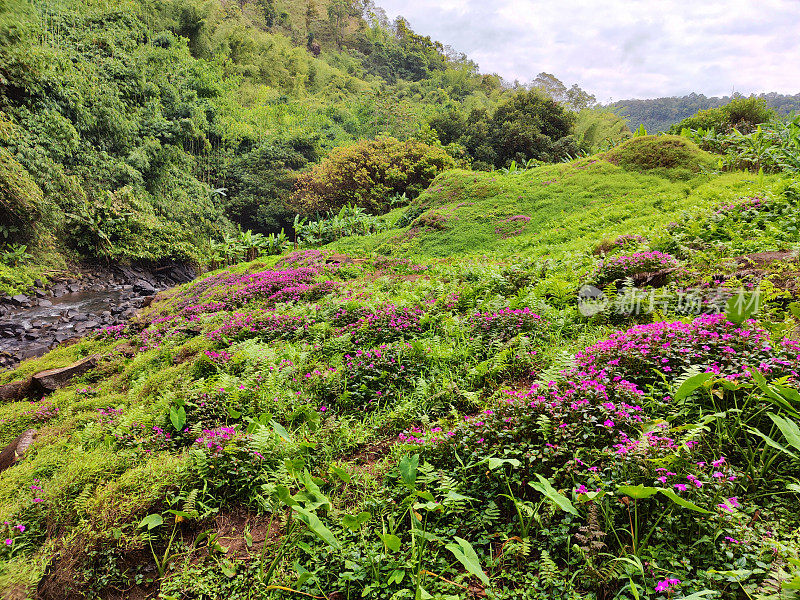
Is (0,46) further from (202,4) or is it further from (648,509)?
(648,509)

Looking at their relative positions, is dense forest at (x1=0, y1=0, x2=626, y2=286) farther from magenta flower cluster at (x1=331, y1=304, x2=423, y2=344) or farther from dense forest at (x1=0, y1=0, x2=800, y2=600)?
magenta flower cluster at (x1=331, y1=304, x2=423, y2=344)

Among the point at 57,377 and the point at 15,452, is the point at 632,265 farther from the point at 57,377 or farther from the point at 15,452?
the point at 57,377

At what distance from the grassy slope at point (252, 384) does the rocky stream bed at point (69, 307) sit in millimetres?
3153

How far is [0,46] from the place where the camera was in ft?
48.8

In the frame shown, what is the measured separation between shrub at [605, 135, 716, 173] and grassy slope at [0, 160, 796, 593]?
901 mm

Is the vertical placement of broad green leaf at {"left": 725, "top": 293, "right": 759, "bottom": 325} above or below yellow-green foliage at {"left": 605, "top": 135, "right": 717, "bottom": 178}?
below

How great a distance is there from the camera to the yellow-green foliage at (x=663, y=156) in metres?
10.8

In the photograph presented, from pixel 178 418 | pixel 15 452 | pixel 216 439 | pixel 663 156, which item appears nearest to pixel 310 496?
pixel 216 439

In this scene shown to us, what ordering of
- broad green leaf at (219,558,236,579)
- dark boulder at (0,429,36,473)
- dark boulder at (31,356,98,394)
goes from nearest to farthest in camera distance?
broad green leaf at (219,558,236,579), dark boulder at (0,429,36,473), dark boulder at (31,356,98,394)

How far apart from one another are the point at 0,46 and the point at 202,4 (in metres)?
21.8

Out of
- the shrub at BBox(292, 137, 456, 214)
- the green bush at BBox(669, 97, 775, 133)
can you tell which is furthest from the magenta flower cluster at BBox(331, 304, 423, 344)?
the shrub at BBox(292, 137, 456, 214)

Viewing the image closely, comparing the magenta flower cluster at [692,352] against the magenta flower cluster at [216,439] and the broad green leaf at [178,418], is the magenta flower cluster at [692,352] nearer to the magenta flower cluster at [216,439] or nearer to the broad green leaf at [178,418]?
the magenta flower cluster at [216,439]

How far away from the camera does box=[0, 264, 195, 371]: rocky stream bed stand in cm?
1101

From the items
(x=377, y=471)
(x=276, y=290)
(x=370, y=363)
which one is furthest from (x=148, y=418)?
(x=276, y=290)
